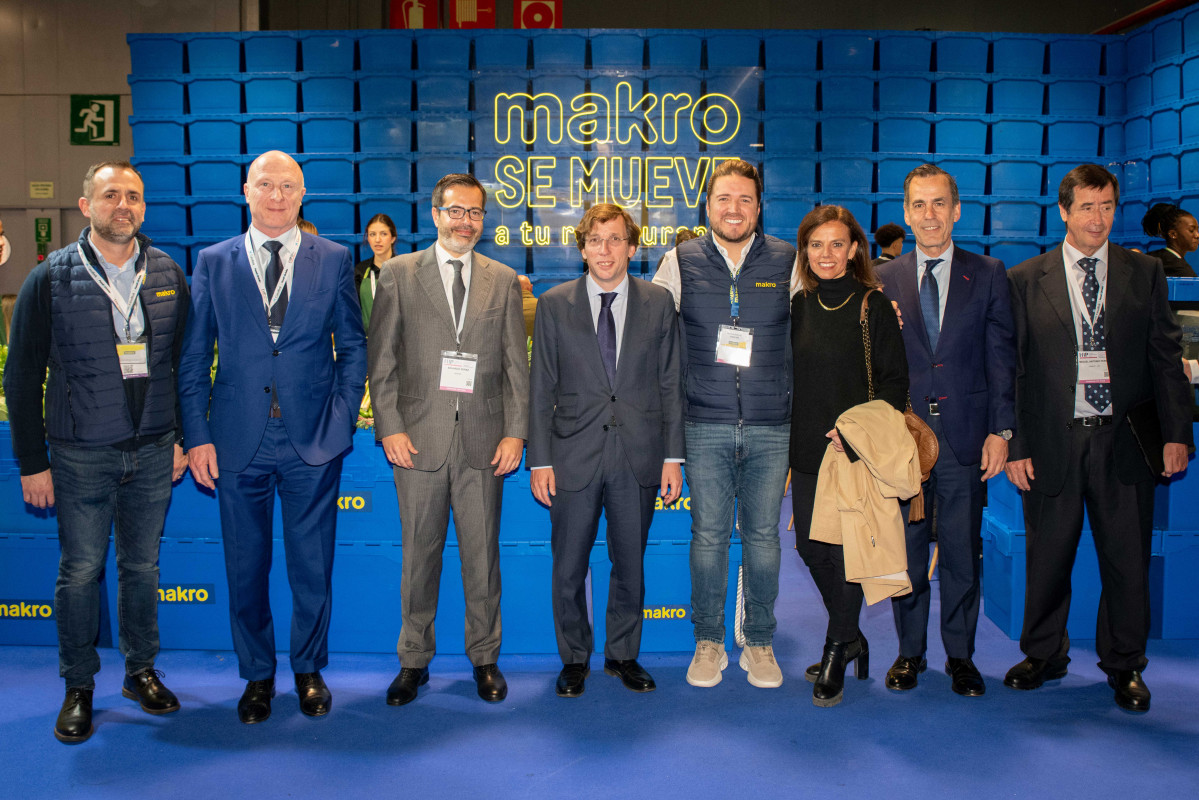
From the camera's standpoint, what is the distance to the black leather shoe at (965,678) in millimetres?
2617

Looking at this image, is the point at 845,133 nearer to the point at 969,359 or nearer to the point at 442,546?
the point at 969,359

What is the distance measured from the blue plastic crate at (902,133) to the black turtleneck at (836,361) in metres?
4.48

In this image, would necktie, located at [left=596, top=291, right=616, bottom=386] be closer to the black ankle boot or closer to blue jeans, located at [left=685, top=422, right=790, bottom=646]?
blue jeans, located at [left=685, top=422, right=790, bottom=646]

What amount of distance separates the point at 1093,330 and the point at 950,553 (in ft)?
2.76

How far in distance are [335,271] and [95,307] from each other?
681 mm

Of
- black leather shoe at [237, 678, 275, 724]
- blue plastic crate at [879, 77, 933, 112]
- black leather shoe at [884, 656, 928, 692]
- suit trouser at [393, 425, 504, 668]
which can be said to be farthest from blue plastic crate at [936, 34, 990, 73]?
black leather shoe at [237, 678, 275, 724]

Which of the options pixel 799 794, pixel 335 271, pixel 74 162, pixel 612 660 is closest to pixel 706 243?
pixel 335 271

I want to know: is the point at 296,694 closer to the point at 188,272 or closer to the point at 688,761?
the point at 688,761

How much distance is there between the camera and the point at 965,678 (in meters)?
2.64

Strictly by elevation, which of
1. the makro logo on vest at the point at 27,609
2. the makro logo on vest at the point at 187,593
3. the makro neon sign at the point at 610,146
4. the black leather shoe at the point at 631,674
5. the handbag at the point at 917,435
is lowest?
the black leather shoe at the point at 631,674

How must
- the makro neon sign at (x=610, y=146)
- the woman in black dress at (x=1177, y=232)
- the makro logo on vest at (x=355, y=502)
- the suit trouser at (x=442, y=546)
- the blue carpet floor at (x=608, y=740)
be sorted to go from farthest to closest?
the makro neon sign at (x=610, y=146)
the woman in black dress at (x=1177, y=232)
the makro logo on vest at (x=355, y=502)
the suit trouser at (x=442, y=546)
the blue carpet floor at (x=608, y=740)

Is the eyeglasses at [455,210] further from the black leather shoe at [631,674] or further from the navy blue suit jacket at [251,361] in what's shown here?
the black leather shoe at [631,674]

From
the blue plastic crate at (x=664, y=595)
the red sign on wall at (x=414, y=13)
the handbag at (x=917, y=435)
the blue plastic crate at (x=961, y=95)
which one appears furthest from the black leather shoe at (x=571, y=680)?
the red sign on wall at (x=414, y=13)

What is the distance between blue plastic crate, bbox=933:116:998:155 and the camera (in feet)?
21.1
